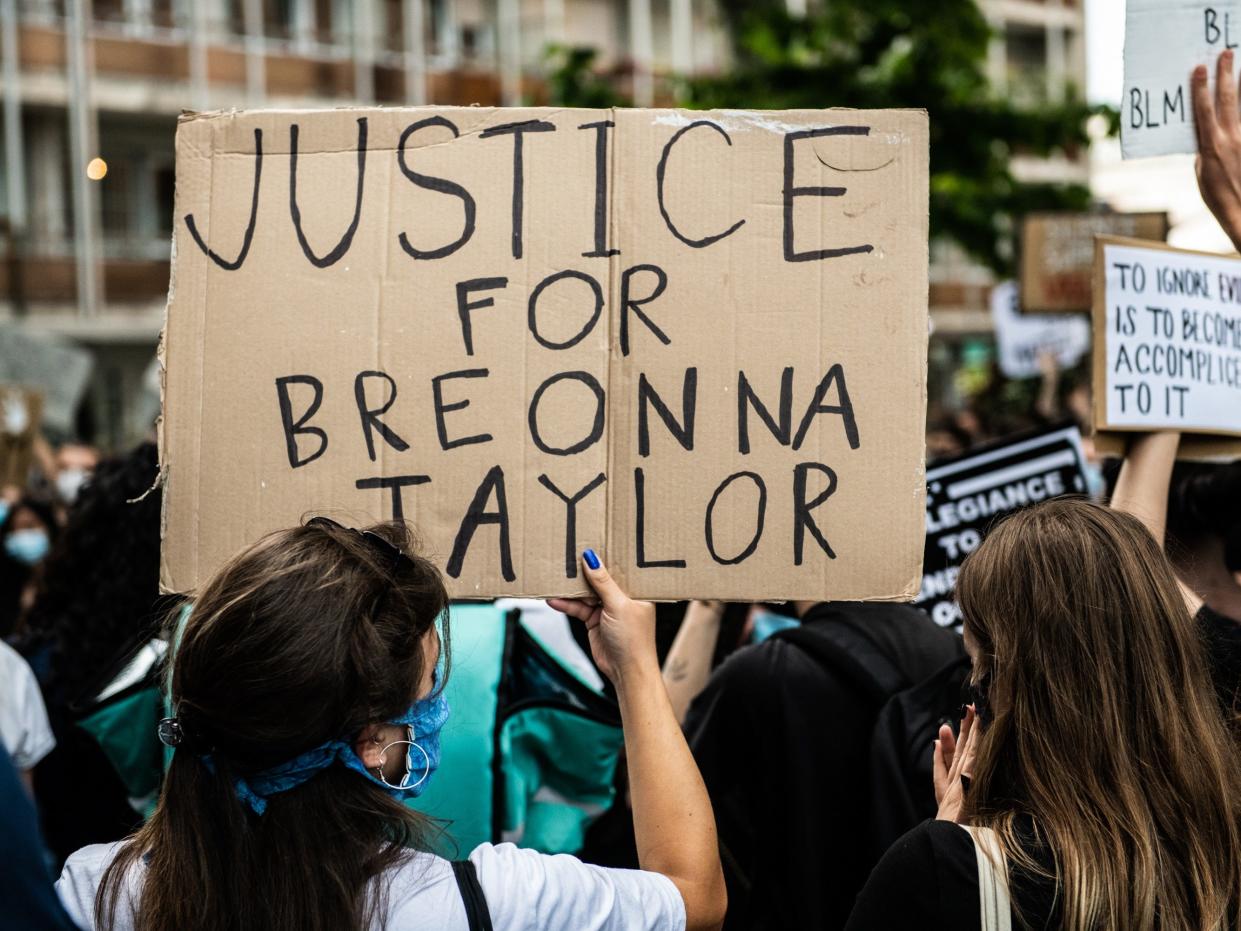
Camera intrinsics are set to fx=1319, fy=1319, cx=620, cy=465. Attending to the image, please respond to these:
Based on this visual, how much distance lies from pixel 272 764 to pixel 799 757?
1244 millimetres

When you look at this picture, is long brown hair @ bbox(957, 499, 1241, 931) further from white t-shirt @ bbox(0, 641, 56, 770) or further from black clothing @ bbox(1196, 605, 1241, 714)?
white t-shirt @ bbox(0, 641, 56, 770)

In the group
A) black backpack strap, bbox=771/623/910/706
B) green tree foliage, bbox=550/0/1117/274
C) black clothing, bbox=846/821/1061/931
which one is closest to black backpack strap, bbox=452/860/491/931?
black clothing, bbox=846/821/1061/931

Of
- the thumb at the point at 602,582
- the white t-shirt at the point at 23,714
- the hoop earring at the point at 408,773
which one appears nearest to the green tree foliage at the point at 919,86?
the white t-shirt at the point at 23,714

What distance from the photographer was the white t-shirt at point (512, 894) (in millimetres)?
1587

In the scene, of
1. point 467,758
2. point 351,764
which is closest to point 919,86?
point 467,758

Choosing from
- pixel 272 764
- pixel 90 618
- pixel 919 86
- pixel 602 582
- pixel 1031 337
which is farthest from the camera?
pixel 919 86

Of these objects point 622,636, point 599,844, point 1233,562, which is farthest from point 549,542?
point 1233,562

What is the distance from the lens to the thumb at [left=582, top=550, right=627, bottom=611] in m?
2.02

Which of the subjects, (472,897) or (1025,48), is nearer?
(472,897)

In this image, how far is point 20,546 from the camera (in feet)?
17.0

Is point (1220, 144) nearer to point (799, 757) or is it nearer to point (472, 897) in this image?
point (799, 757)

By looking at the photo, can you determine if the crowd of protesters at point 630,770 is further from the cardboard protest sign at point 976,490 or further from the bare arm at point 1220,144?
the cardboard protest sign at point 976,490

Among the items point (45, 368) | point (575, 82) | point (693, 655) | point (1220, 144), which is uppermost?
point (575, 82)

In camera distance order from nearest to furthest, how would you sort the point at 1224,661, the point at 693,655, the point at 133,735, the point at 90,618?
the point at 1224,661 → the point at 133,735 → the point at 693,655 → the point at 90,618
